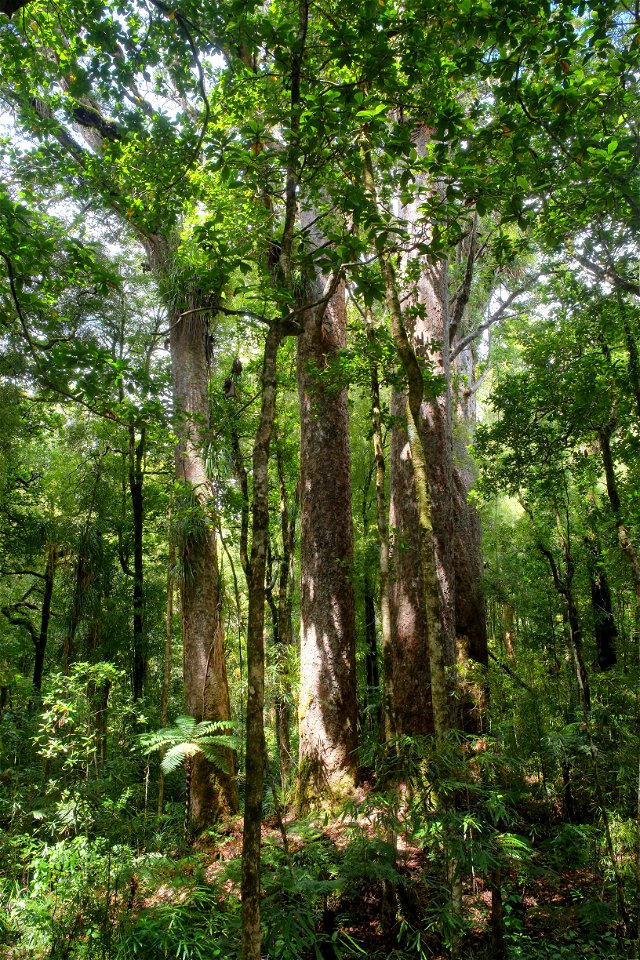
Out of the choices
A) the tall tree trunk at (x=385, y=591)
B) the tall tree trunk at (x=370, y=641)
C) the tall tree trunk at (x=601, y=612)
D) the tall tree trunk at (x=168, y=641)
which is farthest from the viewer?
the tall tree trunk at (x=370, y=641)

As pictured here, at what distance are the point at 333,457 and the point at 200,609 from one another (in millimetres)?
3036

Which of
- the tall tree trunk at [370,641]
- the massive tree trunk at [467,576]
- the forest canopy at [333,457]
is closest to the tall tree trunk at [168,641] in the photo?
the forest canopy at [333,457]

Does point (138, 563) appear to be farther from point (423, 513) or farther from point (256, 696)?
point (256, 696)

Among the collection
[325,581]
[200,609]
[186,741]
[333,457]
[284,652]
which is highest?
[333,457]

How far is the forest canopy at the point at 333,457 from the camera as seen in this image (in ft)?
11.6

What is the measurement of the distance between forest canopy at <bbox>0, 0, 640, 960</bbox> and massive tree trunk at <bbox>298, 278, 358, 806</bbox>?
44 mm

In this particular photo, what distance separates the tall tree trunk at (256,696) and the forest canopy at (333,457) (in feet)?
0.06

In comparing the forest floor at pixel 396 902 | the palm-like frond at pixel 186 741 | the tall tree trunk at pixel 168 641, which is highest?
the tall tree trunk at pixel 168 641

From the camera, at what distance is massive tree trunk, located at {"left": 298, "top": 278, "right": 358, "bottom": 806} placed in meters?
6.39

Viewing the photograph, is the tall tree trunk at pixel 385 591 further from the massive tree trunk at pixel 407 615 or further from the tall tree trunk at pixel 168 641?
the tall tree trunk at pixel 168 641

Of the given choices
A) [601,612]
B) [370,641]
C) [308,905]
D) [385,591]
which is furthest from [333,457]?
[370,641]

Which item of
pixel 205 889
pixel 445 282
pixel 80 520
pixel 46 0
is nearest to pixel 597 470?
pixel 445 282

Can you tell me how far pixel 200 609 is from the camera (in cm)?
807

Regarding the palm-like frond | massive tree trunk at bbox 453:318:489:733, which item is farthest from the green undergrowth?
massive tree trunk at bbox 453:318:489:733
